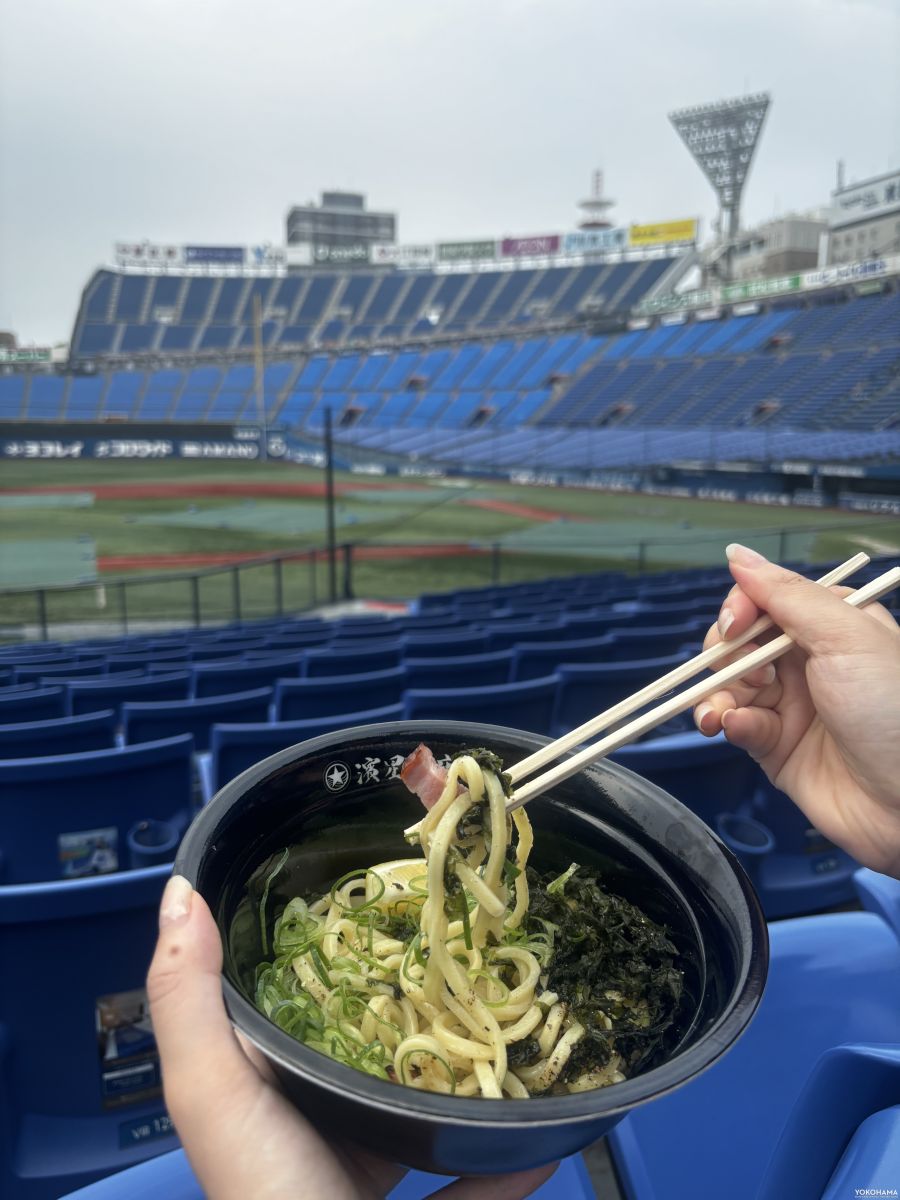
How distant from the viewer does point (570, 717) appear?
4.66m

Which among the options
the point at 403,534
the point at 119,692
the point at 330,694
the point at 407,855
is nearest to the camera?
the point at 407,855

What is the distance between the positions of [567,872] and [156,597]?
1329 centimetres

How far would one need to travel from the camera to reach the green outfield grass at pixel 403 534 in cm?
1361

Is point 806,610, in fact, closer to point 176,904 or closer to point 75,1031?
point 176,904

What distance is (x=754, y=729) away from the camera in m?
1.71

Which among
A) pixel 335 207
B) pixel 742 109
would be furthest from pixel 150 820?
pixel 335 207

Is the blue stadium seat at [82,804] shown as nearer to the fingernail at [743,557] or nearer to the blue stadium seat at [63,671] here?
the fingernail at [743,557]

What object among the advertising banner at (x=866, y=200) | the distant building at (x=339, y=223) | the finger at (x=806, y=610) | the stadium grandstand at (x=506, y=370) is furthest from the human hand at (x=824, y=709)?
the distant building at (x=339, y=223)

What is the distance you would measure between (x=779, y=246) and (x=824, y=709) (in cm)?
8238

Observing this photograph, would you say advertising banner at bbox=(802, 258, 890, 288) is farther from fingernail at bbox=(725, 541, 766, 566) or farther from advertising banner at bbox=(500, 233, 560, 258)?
fingernail at bbox=(725, 541, 766, 566)

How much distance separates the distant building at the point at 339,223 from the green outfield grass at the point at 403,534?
2420 inches

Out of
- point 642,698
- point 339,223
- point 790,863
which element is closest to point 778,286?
point 790,863

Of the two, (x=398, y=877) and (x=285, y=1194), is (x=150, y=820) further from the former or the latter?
(x=285, y=1194)

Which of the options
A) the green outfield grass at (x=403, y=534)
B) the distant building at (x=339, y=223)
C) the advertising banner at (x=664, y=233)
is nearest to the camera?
the green outfield grass at (x=403, y=534)
